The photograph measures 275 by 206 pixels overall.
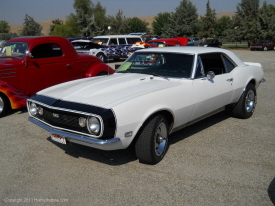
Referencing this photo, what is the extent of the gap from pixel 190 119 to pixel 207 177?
44.6 inches

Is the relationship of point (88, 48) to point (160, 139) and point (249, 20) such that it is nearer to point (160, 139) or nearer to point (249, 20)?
point (160, 139)

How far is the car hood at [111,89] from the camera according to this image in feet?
12.4

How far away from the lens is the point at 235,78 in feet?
18.5

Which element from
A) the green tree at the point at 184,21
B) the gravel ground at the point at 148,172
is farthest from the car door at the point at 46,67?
the green tree at the point at 184,21

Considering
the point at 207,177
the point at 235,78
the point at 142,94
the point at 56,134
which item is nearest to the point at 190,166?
the point at 207,177

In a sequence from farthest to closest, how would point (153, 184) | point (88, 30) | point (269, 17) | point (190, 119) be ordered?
1. point (88, 30)
2. point (269, 17)
3. point (190, 119)
4. point (153, 184)

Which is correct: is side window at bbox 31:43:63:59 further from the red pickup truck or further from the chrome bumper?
the chrome bumper

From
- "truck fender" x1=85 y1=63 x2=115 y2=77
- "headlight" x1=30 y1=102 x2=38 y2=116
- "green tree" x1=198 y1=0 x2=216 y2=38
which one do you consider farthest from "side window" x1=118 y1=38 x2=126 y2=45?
"green tree" x1=198 y1=0 x2=216 y2=38

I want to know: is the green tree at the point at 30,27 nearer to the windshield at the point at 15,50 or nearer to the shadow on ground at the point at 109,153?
the windshield at the point at 15,50

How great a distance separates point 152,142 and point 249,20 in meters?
45.3

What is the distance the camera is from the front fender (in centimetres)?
650

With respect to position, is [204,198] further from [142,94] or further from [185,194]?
[142,94]

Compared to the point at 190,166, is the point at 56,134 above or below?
above

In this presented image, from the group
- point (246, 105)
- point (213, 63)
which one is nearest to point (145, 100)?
point (213, 63)
